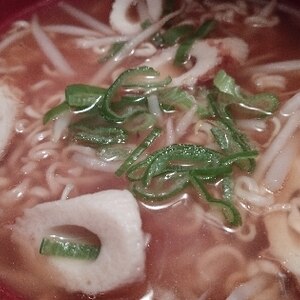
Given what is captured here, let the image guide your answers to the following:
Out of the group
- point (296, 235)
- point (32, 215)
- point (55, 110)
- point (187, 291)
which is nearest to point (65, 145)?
point (55, 110)

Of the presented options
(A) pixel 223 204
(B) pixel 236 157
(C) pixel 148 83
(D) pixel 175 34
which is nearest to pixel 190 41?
(D) pixel 175 34

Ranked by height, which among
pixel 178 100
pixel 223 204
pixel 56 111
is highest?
pixel 56 111

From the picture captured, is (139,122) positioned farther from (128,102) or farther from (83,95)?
(83,95)

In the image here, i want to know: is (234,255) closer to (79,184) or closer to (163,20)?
(79,184)

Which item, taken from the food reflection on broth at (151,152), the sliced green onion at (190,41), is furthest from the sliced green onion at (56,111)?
the sliced green onion at (190,41)

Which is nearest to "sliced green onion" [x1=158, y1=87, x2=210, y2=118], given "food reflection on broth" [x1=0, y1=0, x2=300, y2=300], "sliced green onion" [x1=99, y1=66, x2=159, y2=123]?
"food reflection on broth" [x1=0, y1=0, x2=300, y2=300]

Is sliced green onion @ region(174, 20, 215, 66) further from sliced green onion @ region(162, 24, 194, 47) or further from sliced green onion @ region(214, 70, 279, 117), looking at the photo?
sliced green onion @ region(214, 70, 279, 117)

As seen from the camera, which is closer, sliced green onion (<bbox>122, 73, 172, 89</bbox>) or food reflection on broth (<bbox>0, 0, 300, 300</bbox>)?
food reflection on broth (<bbox>0, 0, 300, 300</bbox>)
